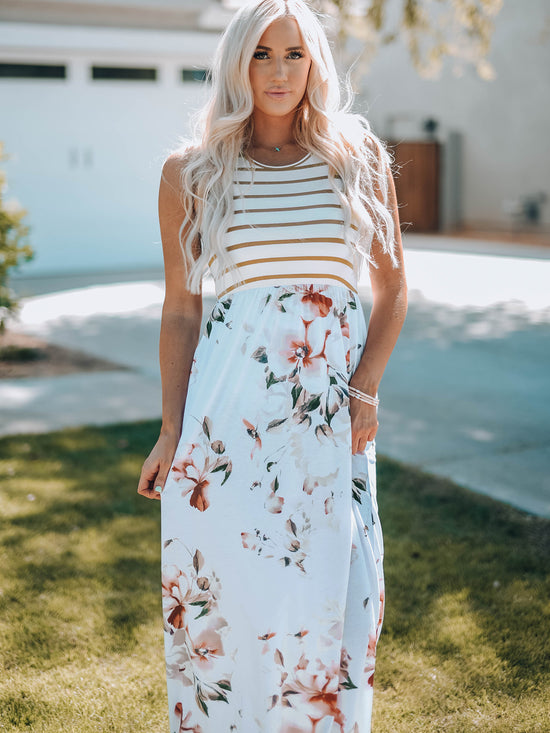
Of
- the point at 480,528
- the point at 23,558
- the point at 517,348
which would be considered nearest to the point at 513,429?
the point at 480,528

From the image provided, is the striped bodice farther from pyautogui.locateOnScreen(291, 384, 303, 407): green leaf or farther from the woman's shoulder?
pyautogui.locateOnScreen(291, 384, 303, 407): green leaf

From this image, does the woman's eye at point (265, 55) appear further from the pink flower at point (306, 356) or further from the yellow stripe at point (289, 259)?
the pink flower at point (306, 356)

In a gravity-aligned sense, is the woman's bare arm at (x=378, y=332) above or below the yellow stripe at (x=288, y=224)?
below

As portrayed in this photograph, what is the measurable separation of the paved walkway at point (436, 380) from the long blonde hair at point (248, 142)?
100 inches

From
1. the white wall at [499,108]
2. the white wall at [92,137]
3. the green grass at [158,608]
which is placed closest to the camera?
the green grass at [158,608]

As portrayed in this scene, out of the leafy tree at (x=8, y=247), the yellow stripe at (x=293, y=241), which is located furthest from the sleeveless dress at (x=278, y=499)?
the leafy tree at (x=8, y=247)

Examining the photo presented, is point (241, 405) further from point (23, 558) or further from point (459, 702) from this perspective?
Answer: point (23, 558)

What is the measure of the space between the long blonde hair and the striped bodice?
0.03 m

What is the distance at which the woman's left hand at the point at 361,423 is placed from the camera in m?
2.20

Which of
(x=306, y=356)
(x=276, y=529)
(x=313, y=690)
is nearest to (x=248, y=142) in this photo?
(x=306, y=356)

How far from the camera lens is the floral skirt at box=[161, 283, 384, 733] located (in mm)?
2129

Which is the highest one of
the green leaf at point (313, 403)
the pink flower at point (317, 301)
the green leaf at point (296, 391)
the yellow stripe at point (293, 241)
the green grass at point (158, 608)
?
the yellow stripe at point (293, 241)

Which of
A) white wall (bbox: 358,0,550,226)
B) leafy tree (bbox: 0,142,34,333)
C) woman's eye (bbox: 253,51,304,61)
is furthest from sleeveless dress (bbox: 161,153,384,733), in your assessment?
white wall (bbox: 358,0,550,226)

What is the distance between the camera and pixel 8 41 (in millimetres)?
12797
